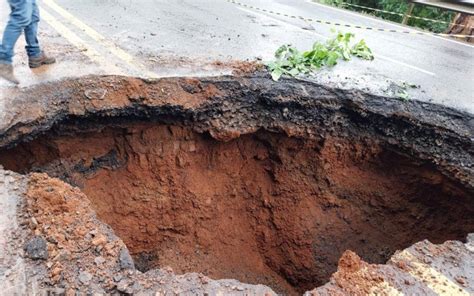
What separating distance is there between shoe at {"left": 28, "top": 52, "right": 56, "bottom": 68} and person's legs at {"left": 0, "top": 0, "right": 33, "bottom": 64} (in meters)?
0.21

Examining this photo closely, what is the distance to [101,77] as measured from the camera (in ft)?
12.7

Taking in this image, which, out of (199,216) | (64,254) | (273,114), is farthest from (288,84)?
(64,254)

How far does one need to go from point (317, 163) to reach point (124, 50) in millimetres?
2729

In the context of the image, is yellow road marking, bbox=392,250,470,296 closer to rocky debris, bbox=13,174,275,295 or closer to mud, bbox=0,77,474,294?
rocky debris, bbox=13,174,275,295

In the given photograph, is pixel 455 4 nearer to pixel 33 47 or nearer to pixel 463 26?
pixel 463 26

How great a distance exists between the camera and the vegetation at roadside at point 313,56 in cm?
459

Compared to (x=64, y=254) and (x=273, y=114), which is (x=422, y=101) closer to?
(x=273, y=114)

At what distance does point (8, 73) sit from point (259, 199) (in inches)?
124

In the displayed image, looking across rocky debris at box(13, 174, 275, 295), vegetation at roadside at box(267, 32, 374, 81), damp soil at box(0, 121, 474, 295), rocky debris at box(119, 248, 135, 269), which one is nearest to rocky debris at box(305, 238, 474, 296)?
rocky debris at box(13, 174, 275, 295)

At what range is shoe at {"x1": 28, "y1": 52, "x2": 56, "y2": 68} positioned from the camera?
13.1 feet

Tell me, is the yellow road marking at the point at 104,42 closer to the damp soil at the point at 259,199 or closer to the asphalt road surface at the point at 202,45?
the asphalt road surface at the point at 202,45

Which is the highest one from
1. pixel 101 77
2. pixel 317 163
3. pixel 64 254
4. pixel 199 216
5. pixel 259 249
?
pixel 101 77

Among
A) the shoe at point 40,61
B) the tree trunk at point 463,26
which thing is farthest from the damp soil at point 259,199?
the tree trunk at point 463,26

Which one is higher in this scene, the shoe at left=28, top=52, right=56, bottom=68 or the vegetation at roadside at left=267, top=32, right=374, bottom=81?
the vegetation at roadside at left=267, top=32, right=374, bottom=81
